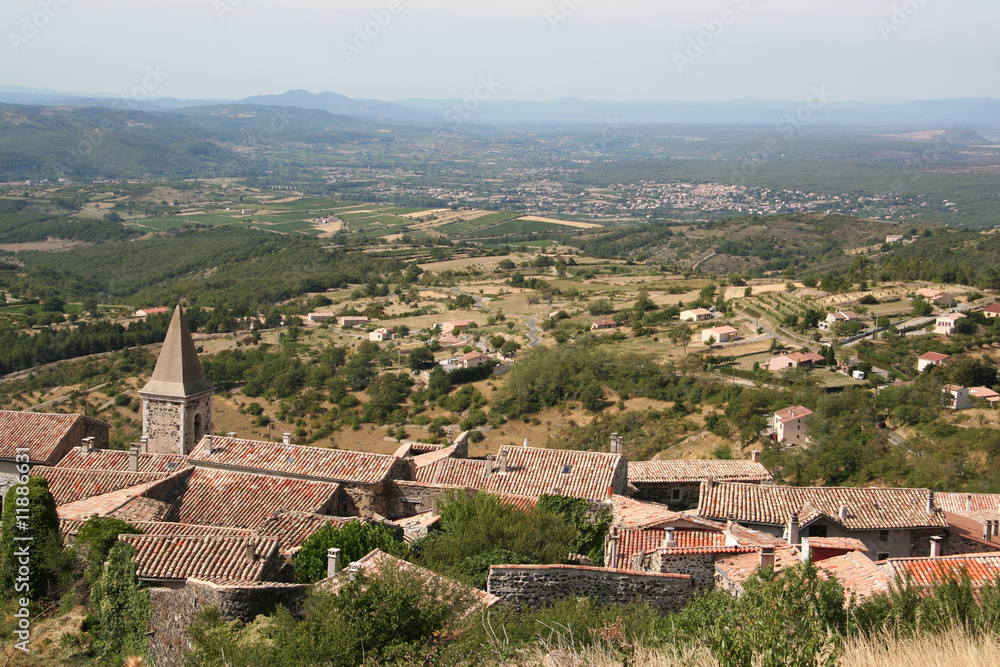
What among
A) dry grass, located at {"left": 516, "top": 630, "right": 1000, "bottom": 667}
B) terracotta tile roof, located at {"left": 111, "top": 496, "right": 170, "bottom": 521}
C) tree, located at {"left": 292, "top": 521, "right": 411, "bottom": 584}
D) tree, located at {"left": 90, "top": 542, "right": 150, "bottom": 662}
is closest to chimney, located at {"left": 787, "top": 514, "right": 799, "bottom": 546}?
dry grass, located at {"left": 516, "top": 630, "right": 1000, "bottom": 667}

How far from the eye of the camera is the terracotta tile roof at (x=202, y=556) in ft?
36.0

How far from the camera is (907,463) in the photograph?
2514 cm

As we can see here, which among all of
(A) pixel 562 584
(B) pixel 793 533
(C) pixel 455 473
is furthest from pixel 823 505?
(A) pixel 562 584

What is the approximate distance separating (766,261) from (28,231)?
92618 millimetres

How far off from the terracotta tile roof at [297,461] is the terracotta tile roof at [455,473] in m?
0.68

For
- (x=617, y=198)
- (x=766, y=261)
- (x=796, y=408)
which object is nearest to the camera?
(x=796, y=408)

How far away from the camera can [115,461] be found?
60.7ft

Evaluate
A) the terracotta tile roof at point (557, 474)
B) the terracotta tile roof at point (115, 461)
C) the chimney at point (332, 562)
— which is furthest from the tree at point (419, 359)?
the chimney at point (332, 562)

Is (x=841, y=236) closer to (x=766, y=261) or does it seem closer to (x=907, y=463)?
(x=766, y=261)

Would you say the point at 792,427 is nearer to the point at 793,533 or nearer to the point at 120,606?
the point at 793,533

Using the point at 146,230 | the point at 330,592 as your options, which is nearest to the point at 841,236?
the point at 146,230

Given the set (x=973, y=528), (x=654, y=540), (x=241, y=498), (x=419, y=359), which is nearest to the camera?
(x=654, y=540)

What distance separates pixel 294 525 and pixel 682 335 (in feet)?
118

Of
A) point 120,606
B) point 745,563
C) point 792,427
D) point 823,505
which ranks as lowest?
point 792,427
